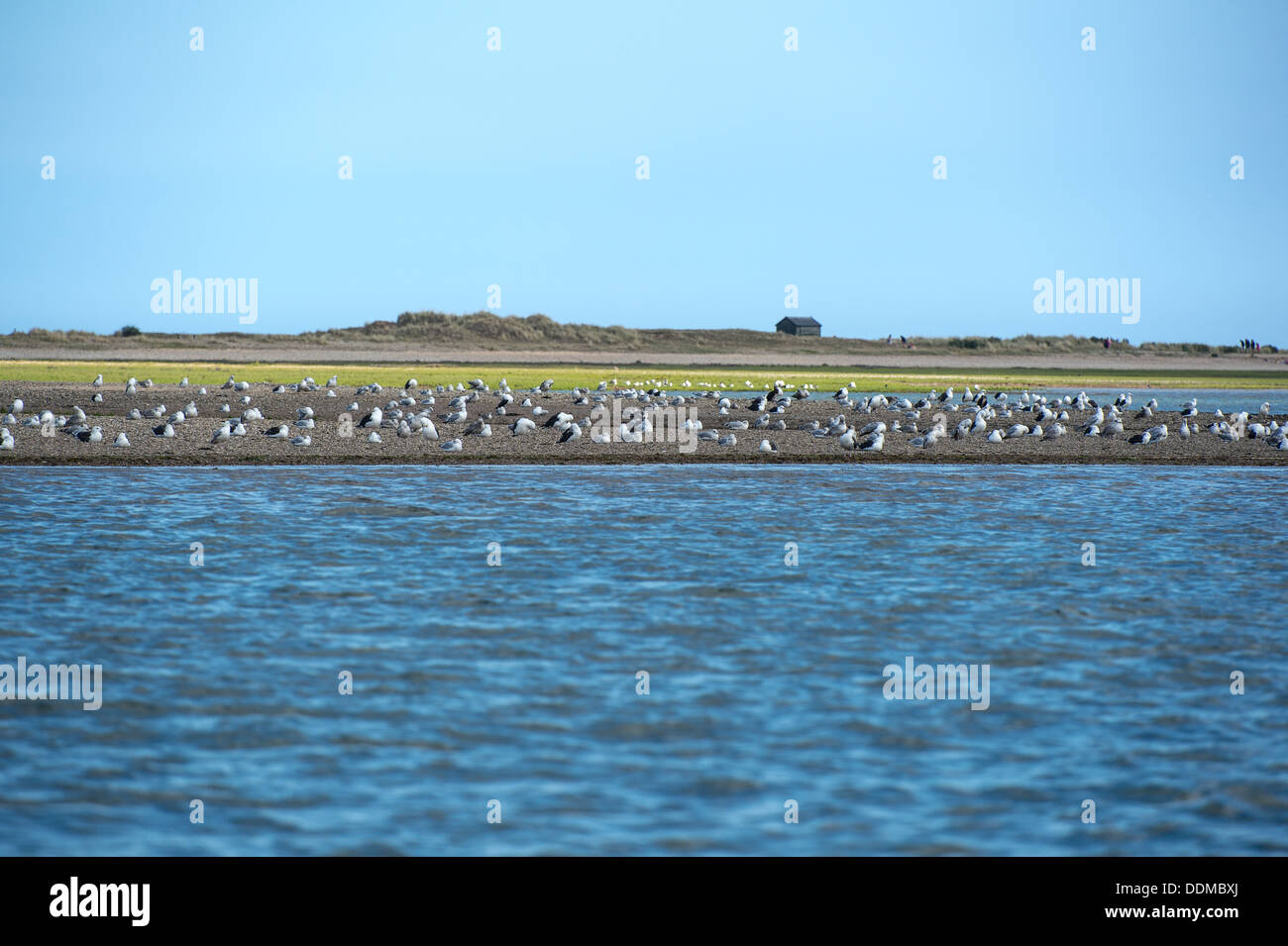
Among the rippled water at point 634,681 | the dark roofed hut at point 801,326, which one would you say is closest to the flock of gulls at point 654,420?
the rippled water at point 634,681

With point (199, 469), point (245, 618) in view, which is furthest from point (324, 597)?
point (199, 469)

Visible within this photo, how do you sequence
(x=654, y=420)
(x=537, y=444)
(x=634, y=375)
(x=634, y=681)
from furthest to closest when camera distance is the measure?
(x=634, y=375) < (x=654, y=420) < (x=537, y=444) < (x=634, y=681)

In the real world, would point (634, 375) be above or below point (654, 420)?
above

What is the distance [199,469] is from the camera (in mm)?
24438

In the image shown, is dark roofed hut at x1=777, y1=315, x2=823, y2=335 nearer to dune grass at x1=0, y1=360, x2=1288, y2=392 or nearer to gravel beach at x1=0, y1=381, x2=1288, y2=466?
dune grass at x1=0, y1=360, x2=1288, y2=392

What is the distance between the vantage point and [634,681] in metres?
9.72

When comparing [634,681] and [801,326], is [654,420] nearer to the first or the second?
[634,681]

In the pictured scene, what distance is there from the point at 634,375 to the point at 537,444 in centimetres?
3322

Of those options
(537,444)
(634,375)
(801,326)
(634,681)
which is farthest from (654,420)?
(801,326)

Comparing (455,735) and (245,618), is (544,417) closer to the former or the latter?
(245,618)

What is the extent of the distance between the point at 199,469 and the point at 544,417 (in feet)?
37.7

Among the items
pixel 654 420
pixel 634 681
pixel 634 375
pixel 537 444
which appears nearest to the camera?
pixel 634 681

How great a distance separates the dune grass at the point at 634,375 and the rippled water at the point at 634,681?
3341 centimetres

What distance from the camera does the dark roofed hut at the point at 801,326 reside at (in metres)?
124
